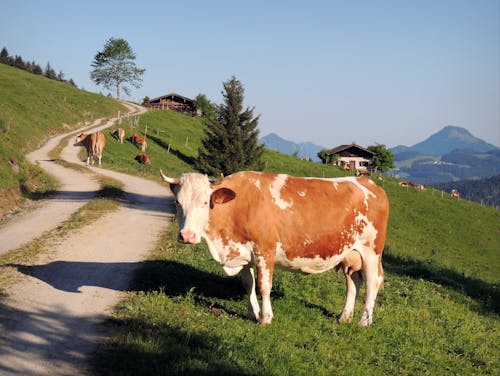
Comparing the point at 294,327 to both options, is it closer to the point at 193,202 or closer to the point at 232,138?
the point at 193,202

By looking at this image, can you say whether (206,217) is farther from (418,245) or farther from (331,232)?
(418,245)

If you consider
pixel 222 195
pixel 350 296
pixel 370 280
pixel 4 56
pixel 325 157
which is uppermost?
pixel 4 56

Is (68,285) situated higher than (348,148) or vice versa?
(348,148)

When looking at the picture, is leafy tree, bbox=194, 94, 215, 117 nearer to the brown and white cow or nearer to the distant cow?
the distant cow

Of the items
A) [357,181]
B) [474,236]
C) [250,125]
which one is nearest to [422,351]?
[357,181]

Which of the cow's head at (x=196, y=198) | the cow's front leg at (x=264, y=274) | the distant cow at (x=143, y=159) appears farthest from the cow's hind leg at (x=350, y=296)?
the distant cow at (x=143, y=159)

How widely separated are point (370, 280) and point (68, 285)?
21.2 ft

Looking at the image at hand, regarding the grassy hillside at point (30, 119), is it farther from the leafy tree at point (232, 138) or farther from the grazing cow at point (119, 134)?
the leafy tree at point (232, 138)

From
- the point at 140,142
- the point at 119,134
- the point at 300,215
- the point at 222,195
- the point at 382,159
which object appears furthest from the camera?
the point at 382,159

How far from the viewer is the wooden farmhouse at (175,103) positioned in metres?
→ 108

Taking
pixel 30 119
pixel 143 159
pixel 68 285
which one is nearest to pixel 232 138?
pixel 143 159

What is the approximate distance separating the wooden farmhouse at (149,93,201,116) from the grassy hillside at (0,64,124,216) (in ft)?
82.9

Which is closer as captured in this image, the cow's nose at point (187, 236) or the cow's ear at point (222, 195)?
the cow's nose at point (187, 236)

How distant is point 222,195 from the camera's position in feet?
26.9
